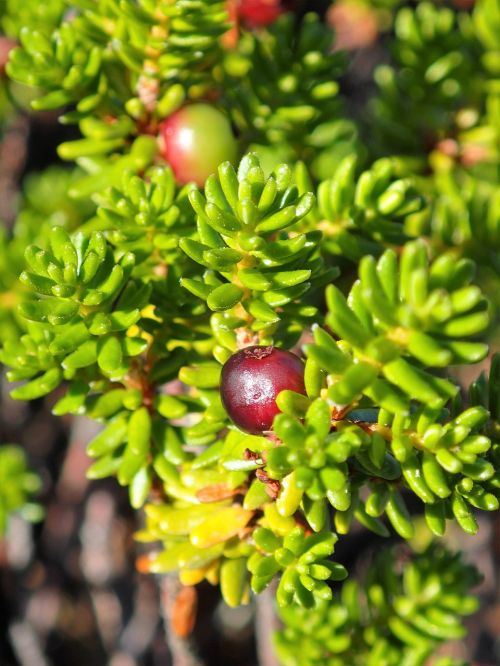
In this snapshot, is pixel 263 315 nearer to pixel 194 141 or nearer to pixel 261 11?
pixel 194 141

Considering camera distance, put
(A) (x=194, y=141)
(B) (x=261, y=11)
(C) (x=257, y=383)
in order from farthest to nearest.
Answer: (B) (x=261, y=11)
(A) (x=194, y=141)
(C) (x=257, y=383)

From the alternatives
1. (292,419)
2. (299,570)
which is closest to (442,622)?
(299,570)

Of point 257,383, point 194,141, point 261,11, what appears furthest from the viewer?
point 261,11

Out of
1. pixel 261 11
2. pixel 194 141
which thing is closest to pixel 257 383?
pixel 194 141

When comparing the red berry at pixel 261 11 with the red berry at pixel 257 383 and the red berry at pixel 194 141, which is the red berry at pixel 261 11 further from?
the red berry at pixel 257 383

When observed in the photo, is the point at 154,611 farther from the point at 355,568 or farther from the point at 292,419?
the point at 292,419
